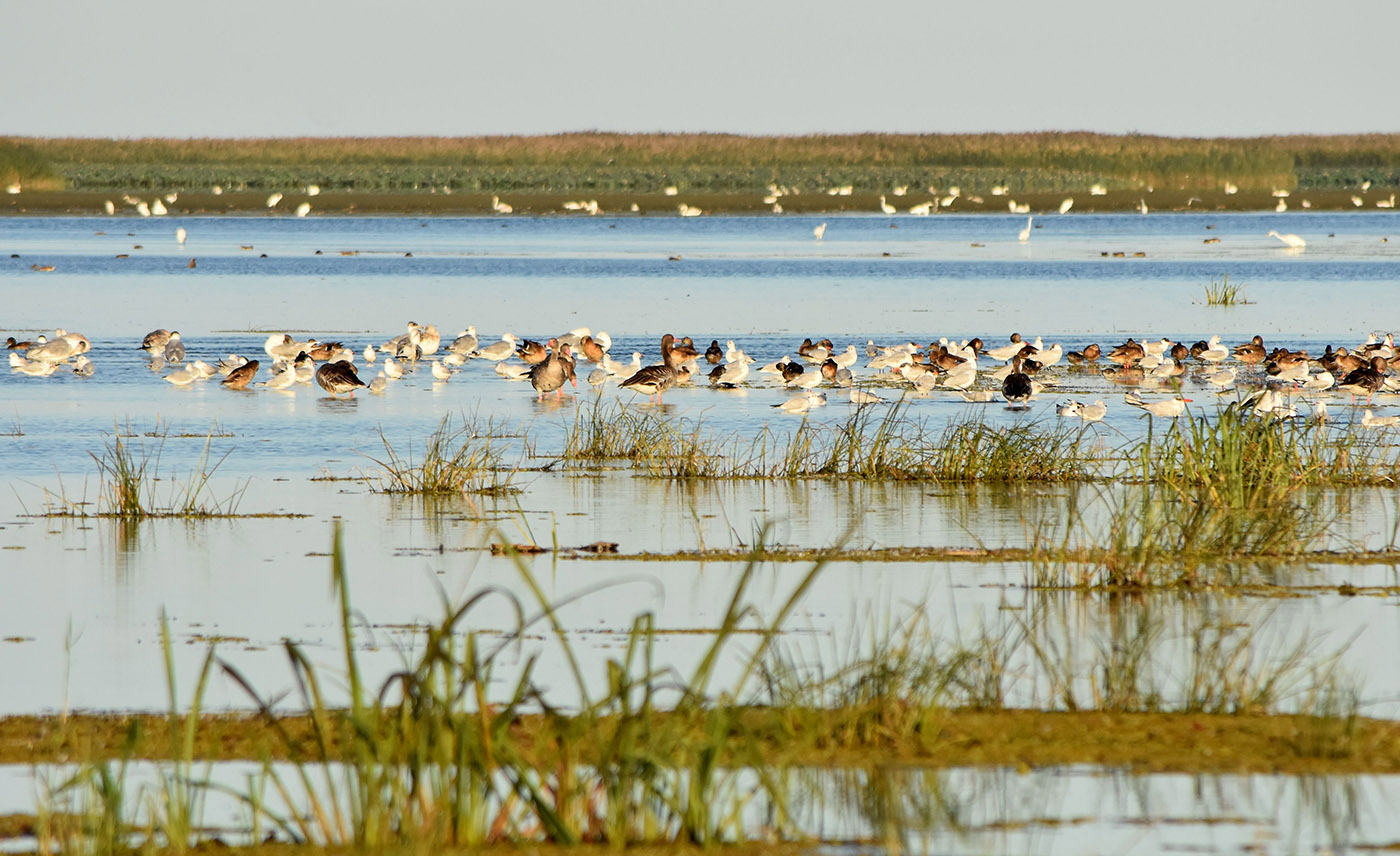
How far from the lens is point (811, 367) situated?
2353cm

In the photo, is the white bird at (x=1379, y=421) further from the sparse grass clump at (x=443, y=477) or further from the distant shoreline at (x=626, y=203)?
the distant shoreline at (x=626, y=203)

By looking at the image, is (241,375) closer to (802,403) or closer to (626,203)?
(802,403)

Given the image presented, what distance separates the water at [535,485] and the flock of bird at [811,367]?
30cm

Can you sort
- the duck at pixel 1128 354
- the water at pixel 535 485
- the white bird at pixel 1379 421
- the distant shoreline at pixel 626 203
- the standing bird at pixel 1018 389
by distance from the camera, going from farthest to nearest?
the distant shoreline at pixel 626 203 < the duck at pixel 1128 354 < the standing bird at pixel 1018 389 < the white bird at pixel 1379 421 < the water at pixel 535 485

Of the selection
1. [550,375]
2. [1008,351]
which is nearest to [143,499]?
[550,375]

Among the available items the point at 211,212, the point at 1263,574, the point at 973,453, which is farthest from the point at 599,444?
the point at 211,212

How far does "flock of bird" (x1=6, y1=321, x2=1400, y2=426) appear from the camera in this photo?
808 inches

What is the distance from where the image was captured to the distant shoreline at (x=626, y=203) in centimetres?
8069

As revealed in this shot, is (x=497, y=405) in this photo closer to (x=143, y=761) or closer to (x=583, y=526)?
(x=583, y=526)

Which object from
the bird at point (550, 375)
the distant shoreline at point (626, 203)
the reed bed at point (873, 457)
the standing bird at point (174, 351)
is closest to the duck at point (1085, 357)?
the bird at point (550, 375)

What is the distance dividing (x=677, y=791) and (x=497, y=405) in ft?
48.5

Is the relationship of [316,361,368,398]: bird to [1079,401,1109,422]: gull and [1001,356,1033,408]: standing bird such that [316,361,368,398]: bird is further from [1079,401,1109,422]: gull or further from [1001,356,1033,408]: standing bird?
[1079,401,1109,422]: gull

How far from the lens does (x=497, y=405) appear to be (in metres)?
20.2

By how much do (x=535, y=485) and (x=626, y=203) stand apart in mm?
71819
